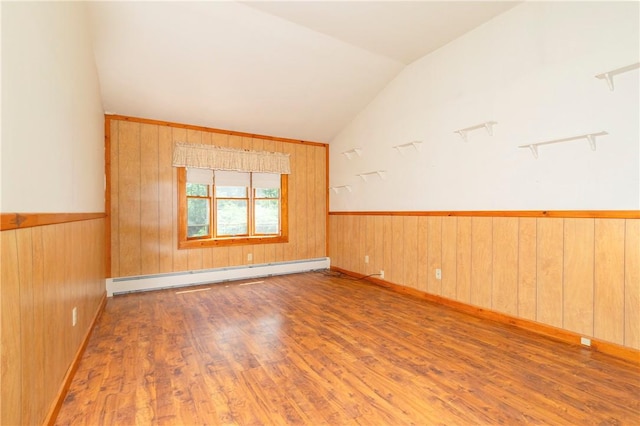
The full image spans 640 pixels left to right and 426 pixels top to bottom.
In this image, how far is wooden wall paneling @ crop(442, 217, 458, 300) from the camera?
144 inches

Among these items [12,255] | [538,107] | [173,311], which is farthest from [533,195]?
[173,311]

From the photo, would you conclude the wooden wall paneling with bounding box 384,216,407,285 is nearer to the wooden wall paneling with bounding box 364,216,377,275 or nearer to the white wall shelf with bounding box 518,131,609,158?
the wooden wall paneling with bounding box 364,216,377,275

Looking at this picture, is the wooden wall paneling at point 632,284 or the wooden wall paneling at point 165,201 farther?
the wooden wall paneling at point 165,201

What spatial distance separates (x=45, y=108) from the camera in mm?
1602

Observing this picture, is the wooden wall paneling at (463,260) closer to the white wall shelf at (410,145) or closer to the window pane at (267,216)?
the white wall shelf at (410,145)

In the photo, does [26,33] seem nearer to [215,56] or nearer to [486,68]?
[215,56]

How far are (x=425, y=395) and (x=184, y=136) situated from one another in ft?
15.2

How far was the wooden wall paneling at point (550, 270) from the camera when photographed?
2756 mm

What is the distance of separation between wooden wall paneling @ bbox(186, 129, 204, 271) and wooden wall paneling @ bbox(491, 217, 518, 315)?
4104mm

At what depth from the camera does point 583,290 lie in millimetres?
2615

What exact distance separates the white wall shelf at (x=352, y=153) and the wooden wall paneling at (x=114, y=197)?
357 centimetres

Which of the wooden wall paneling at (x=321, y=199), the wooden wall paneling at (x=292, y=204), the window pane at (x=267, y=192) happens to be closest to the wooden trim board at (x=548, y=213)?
the wooden wall paneling at (x=321, y=199)

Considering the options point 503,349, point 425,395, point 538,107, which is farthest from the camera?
point 538,107

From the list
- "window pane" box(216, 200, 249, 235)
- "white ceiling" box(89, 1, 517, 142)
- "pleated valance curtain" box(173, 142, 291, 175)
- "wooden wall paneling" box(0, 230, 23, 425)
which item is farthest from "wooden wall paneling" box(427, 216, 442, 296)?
"wooden wall paneling" box(0, 230, 23, 425)
